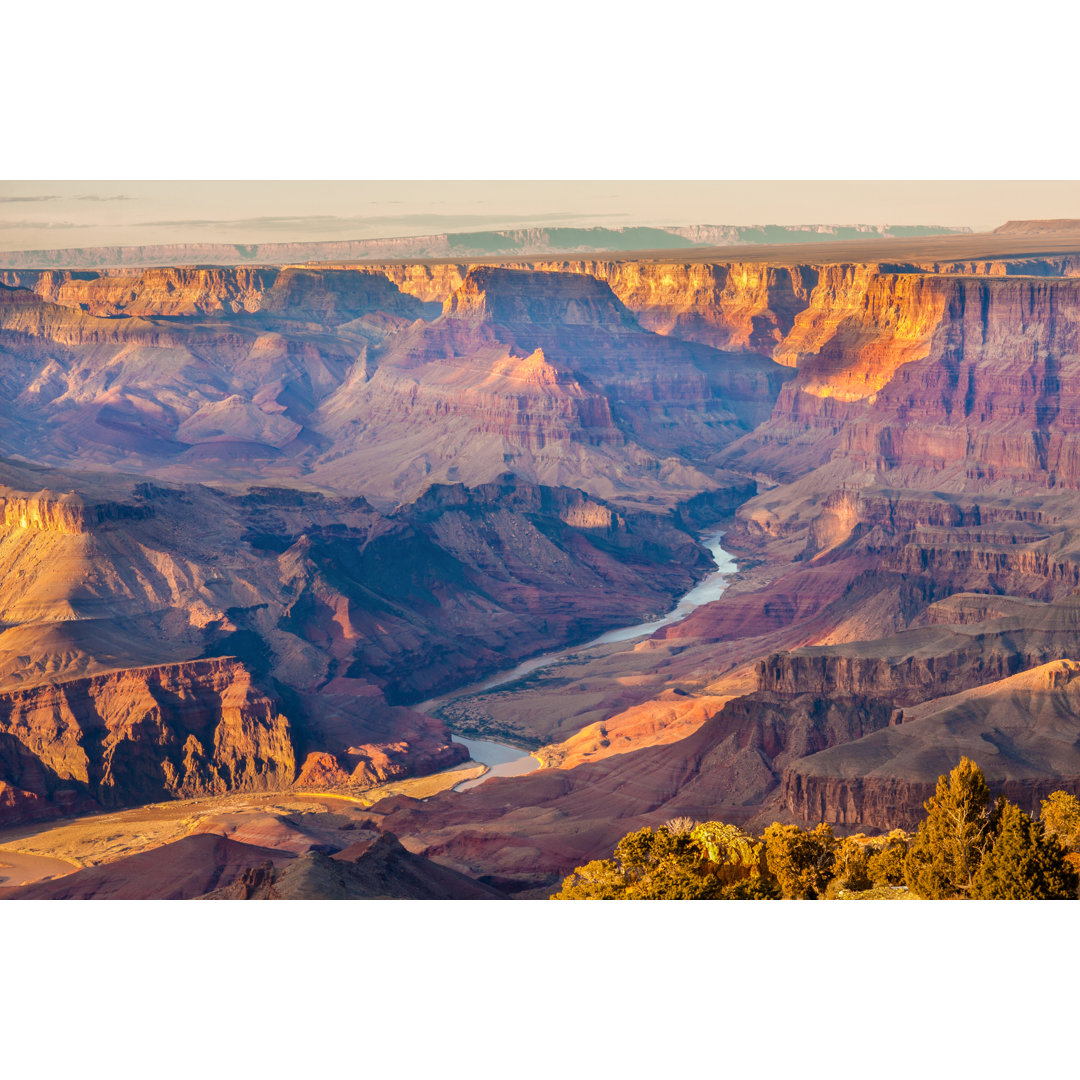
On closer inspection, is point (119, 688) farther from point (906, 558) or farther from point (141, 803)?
point (906, 558)

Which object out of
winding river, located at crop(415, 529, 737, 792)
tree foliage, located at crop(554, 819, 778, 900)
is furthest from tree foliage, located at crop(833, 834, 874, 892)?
winding river, located at crop(415, 529, 737, 792)

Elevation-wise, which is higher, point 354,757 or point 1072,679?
point 1072,679

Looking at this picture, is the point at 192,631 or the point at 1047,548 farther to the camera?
the point at 1047,548

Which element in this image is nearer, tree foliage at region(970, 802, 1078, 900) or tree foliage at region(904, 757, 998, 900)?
tree foliage at region(970, 802, 1078, 900)

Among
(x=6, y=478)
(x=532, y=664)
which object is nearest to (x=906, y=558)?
(x=532, y=664)

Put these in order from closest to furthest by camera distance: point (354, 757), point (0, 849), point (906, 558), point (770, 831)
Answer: point (770, 831), point (0, 849), point (354, 757), point (906, 558)

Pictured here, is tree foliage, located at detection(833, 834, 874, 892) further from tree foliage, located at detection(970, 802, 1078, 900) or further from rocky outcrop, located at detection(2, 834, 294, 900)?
rocky outcrop, located at detection(2, 834, 294, 900)

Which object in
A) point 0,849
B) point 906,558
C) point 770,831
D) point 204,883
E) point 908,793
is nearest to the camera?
point 770,831

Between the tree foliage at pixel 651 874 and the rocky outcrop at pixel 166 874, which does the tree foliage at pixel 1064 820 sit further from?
the rocky outcrop at pixel 166 874
